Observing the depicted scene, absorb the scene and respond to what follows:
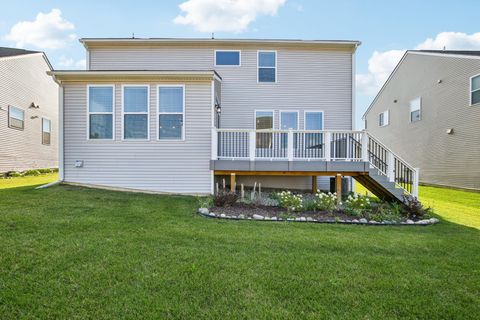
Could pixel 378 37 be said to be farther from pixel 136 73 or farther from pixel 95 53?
pixel 95 53

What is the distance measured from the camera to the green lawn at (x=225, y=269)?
2693 millimetres

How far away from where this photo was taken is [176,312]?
2.59 m

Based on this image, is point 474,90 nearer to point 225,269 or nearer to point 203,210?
point 203,210

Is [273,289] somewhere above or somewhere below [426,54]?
below

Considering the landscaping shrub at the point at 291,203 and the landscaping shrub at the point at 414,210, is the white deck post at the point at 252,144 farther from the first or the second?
the landscaping shrub at the point at 414,210

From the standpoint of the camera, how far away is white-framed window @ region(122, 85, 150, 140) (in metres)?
9.01

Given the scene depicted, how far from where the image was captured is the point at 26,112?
1437cm

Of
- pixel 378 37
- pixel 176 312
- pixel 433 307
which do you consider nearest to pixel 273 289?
pixel 176 312

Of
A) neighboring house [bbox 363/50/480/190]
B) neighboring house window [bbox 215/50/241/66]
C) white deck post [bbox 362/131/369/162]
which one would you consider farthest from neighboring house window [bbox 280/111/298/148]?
neighboring house [bbox 363/50/480/190]

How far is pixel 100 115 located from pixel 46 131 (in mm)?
9777

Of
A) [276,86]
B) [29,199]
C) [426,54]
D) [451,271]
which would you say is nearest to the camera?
[451,271]

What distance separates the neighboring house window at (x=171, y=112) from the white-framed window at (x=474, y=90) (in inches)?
485

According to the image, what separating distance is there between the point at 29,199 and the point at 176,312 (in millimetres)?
6438

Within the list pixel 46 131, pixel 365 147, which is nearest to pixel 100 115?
pixel 365 147
